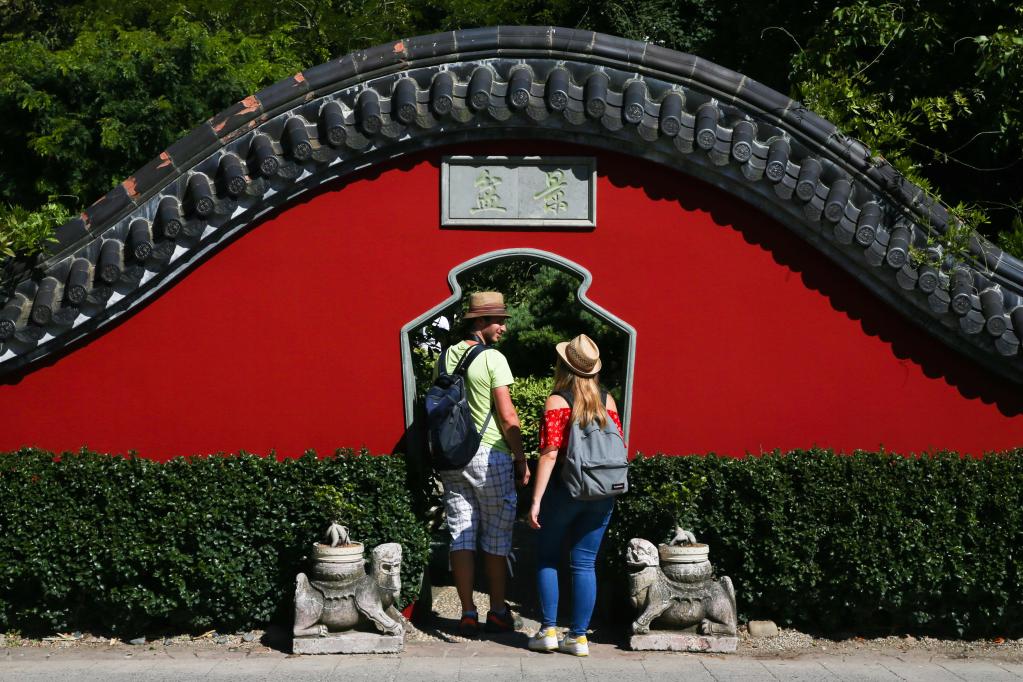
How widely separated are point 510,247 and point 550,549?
84.4 inches

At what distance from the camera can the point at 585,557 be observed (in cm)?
661

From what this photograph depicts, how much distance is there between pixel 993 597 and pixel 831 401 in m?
1.64

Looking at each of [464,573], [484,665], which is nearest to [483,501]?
[464,573]

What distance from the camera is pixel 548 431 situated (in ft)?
21.6

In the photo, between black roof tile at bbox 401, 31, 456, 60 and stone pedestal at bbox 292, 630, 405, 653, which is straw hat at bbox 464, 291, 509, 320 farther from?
stone pedestal at bbox 292, 630, 405, 653

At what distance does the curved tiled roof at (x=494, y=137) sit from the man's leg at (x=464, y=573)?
2.63 meters

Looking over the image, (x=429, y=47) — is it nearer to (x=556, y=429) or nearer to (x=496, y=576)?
(x=556, y=429)

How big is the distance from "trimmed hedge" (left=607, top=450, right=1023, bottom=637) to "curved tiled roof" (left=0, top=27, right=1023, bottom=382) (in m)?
1.27

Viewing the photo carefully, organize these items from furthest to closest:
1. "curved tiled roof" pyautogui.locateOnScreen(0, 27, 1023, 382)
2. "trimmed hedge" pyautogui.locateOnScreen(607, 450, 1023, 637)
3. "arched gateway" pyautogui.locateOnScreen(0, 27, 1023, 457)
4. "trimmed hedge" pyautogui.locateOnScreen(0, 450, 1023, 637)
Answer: "arched gateway" pyautogui.locateOnScreen(0, 27, 1023, 457)
"curved tiled roof" pyautogui.locateOnScreen(0, 27, 1023, 382)
"trimmed hedge" pyautogui.locateOnScreen(607, 450, 1023, 637)
"trimmed hedge" pyautogui.locateOnScreen(0, 450, 1023, 637)

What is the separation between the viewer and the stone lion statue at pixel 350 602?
6.64 meters

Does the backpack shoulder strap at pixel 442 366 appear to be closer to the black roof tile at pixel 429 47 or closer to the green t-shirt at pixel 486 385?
the green t-shirt at pixel 486 385

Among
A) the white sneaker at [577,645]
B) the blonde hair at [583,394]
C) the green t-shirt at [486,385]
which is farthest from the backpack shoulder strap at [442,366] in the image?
the white sneaker at [577,645]

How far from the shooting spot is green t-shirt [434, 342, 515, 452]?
23.2 feet

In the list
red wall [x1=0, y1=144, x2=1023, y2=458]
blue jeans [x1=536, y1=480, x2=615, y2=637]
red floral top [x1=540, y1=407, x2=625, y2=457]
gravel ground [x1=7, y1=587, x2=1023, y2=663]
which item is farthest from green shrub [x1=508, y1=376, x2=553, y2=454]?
red floral top [x1=540, y1=407, x2=625, y2=457]
